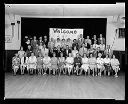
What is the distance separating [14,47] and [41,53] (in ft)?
8.14

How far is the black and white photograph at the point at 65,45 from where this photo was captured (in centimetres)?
950

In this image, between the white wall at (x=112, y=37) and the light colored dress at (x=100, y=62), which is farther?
the white wall at (x=112, y=37)

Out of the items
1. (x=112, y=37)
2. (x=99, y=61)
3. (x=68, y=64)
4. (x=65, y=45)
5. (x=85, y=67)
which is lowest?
(x=85, y=67)

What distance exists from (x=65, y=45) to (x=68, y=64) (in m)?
1.51

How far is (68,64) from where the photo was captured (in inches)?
404

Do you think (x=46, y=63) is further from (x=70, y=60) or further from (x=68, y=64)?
(x=70, y=60)

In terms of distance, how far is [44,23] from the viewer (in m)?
12.9

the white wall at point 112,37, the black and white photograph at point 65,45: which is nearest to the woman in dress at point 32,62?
the black and white photograph at point 65,45

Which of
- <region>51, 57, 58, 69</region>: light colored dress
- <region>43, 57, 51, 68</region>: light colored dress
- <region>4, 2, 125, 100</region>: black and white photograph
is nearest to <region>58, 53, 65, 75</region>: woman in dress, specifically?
<region>4, 2, 125, 100</region>: black and white photograph

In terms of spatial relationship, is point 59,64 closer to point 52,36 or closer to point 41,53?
point 41,53

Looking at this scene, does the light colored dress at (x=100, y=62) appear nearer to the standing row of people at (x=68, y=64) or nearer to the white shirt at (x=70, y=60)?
the standing row of people at (x=68, y=64)

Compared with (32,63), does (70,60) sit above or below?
above

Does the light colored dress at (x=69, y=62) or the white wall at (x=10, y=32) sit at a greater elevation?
the white wall at (x=10, y=32)

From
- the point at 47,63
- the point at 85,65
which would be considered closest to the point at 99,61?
the point at 85,65
